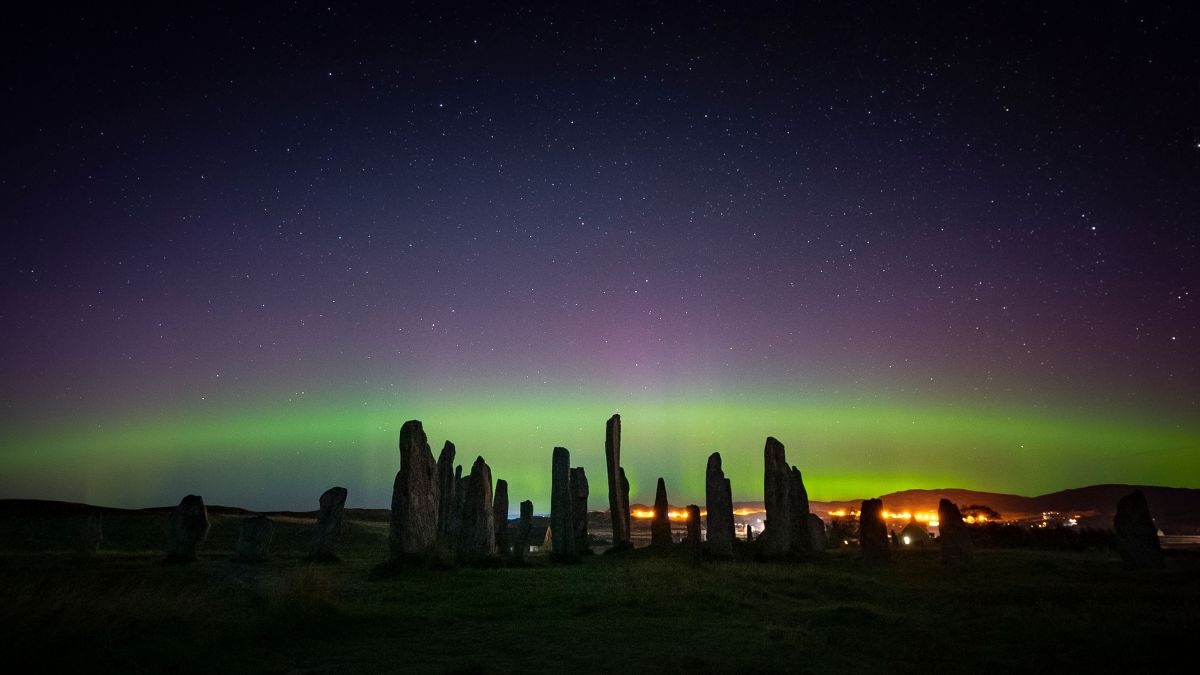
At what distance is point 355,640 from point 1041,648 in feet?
34.0

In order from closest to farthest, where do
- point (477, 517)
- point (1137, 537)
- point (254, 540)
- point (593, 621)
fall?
1. point (593, 621)
2. point (1137, 537)
3. point (477, 517)
4. point (254, 540)

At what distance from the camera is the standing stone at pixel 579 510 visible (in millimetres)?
29484

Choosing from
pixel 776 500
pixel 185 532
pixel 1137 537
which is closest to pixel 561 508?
pixel 776 500

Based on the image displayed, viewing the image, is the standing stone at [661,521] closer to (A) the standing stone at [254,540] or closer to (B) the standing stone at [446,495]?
(B) the standing stone at [446,495]

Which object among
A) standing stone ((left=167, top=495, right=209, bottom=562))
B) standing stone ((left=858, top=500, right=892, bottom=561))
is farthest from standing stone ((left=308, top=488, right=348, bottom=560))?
standing stone ((left=858, top=500, right=892, bottom=561))

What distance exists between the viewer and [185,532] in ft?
85.8

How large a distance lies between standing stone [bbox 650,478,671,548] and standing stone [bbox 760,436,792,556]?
13.3ft

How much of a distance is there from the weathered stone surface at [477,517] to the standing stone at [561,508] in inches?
116

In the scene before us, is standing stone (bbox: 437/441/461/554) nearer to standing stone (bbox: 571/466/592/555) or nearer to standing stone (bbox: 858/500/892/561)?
standing stone (bbox: 571/466/592/555)

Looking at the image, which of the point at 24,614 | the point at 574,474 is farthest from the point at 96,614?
the point at 574,474

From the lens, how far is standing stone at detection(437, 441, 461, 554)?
27.5m

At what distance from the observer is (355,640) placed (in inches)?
458

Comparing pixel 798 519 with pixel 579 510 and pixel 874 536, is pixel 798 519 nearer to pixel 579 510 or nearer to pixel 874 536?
pixel 874 536

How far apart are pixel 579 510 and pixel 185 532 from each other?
1458 cm
